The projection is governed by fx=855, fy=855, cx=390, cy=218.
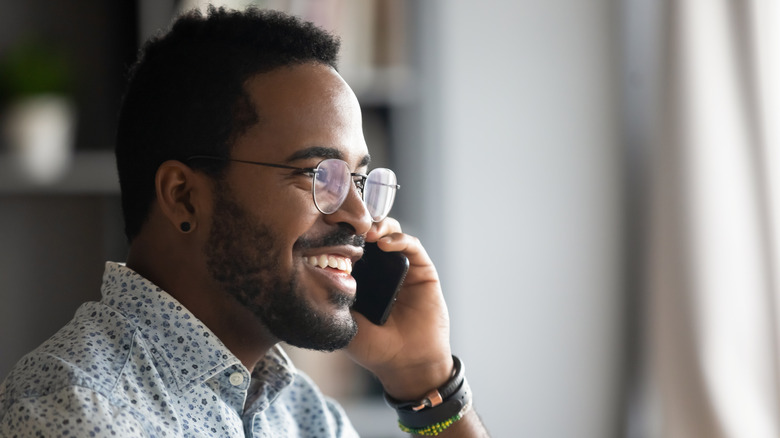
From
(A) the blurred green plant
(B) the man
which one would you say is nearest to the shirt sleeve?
(B) the man

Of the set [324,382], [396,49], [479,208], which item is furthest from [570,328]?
[396,49]

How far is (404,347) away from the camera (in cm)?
149

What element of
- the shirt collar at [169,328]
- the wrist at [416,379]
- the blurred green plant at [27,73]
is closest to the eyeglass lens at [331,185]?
the shirt collar at [169,328]

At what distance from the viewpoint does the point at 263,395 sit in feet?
4.13

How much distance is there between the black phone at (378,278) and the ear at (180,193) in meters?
0.33

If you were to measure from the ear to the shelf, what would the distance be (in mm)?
1293

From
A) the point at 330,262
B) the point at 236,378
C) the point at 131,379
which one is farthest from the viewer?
the point at 330,262

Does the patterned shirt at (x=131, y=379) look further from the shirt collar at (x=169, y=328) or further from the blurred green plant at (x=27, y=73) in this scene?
the blurred green plant at (x=27, y=73)

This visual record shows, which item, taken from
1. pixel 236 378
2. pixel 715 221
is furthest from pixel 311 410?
pixel 715 221

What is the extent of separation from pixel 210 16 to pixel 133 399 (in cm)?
60

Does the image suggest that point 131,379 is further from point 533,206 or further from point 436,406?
point 533,206

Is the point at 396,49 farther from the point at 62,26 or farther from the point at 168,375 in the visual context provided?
the point at 168,375

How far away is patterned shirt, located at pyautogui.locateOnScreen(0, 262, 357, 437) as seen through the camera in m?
0.93

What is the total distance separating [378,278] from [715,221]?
1.05 m
